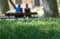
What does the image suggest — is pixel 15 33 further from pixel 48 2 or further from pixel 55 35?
pixel 48 2

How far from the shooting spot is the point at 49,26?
8.77m

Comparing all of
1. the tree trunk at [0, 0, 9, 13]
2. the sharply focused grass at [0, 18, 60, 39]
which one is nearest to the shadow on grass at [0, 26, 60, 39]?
the sharply focused grass at [0, 18, 60, 39]

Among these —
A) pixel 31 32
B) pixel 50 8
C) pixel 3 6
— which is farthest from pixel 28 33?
pixel 3 6

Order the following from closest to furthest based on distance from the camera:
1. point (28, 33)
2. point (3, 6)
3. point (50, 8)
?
point (28, 33) < point (50, 8) < point (3, 6)

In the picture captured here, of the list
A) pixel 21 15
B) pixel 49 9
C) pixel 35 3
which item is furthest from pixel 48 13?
pixel 35 3

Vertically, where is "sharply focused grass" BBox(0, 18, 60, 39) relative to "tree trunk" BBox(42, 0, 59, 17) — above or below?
below

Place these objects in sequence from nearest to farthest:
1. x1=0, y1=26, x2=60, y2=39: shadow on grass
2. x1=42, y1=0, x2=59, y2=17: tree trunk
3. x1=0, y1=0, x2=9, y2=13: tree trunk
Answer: x1=0, y1=26, x2=60, y2=39: shadow on grass
x1=42, y1=0, x2=59, y2=17: tree trunk
x1=0, y1=0, x2=9, y2=13: tree trunk

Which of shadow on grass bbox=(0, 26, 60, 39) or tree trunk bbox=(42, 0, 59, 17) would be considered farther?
tree trunk bbox=(42, 0, 59, 17)

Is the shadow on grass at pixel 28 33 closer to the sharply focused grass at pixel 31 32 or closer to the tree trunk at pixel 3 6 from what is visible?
the sharply focused grass at pixel 31 32

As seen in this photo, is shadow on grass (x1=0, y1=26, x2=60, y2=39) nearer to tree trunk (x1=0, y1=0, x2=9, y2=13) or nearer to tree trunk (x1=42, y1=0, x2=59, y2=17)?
tree trunk (x1=42, y1=0, x2=59, y2=17)

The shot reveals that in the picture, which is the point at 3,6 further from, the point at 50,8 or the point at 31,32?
the point at 31,32

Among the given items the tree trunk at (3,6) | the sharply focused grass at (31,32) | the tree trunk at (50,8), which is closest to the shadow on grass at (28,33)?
the sharply focused grass at (31,32)

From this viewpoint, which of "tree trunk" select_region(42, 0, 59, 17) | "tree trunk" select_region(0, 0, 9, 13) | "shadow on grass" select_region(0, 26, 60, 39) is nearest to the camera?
"shadow on grass" select_region(0, 26, 60, 39)

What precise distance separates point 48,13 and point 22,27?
4914 millimetres
